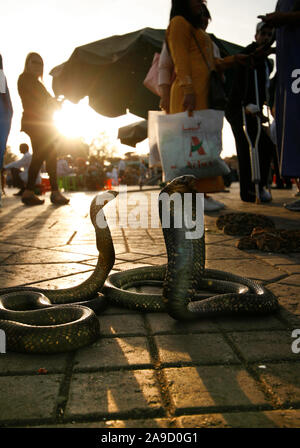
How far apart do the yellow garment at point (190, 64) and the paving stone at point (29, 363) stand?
3896 mm

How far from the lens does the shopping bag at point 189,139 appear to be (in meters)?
5.05

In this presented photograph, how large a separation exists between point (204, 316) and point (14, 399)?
938mm

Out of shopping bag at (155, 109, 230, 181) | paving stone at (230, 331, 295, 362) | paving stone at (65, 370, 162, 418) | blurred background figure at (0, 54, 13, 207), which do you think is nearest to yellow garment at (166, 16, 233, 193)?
shopping bag at (155, 109, 230, 181)

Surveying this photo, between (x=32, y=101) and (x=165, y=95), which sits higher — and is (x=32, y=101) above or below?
above

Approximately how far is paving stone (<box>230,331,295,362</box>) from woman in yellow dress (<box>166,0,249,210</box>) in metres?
3.76

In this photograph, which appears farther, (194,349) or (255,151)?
(255,151)

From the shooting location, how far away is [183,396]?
1.29 metres

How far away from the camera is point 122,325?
1942 mm

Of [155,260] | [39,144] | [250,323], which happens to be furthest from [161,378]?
[39,144]

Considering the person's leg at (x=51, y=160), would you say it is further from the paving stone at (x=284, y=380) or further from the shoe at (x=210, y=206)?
the paving stone at (x=284, y=380)

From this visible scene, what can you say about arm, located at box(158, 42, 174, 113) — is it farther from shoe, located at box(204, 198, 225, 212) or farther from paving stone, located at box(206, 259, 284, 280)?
paving stone, located at box(206, 259, 284, 280)

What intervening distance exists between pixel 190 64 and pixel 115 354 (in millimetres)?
4463

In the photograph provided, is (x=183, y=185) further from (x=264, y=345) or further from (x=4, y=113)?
(x=4, y=113)

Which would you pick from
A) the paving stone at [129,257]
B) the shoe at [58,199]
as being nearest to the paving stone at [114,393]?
the paving stone at [129,257]
